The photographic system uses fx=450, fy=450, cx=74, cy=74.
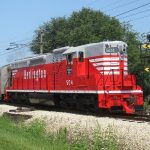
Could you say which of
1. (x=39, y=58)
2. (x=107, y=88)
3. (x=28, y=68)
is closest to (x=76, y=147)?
(x=107, y=88)

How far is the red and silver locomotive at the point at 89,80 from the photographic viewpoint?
19172 millimetres

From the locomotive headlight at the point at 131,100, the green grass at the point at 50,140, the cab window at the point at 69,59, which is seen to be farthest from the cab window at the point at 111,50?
the green grass at the point at 50,140

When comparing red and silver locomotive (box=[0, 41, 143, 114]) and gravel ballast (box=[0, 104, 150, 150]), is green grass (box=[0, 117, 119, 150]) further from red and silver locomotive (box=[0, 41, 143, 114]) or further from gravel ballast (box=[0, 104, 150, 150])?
red and silver locomotive (box=[0, 41, 143, 114])

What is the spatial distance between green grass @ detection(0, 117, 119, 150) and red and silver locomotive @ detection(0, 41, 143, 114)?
4358mm

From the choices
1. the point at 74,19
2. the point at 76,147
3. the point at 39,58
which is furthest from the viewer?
the point at 74,19

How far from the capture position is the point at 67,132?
13930 millimetres

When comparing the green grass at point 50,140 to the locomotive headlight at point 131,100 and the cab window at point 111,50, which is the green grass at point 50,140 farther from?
the cab window at point 111,50

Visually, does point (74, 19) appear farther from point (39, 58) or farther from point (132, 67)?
point (39, 58)

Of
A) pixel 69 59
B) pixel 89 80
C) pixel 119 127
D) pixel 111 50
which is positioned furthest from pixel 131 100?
pixel 119 127

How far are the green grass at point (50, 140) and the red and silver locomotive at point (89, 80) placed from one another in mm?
4358

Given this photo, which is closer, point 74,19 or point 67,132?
point 67,132

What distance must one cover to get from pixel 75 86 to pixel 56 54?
11.0 feet

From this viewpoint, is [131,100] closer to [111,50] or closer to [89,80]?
[89,80]

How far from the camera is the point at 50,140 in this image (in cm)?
1368
